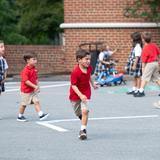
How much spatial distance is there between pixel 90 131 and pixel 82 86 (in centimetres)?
112

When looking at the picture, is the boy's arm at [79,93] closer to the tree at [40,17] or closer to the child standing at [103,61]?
the child standing at [103,61]

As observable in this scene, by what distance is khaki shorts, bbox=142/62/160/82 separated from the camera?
17.0m

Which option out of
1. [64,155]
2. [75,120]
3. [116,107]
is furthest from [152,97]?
[64,155]

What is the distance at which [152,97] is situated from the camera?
17859 mm

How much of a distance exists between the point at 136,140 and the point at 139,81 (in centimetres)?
754

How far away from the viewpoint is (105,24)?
27.5 metres

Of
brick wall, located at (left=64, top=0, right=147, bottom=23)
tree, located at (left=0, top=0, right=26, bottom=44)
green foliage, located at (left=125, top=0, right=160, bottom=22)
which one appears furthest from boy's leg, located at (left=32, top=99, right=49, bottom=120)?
tree, located at (left=0, top=0, right=26, bottom=44)

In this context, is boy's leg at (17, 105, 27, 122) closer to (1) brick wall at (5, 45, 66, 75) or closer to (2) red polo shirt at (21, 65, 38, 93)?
(2) red polo shirt at (21, 65, 38, 93)

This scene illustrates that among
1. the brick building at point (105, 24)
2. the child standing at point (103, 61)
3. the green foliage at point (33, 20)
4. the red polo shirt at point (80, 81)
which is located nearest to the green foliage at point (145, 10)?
the brick building at point (105, 24)

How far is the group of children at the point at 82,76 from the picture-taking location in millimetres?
11344

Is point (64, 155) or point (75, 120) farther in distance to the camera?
point (75, 120)

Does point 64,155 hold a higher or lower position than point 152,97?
higher

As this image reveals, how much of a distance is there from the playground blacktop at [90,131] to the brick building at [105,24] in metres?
8.87

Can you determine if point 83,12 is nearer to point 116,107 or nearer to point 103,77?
point 103,77
